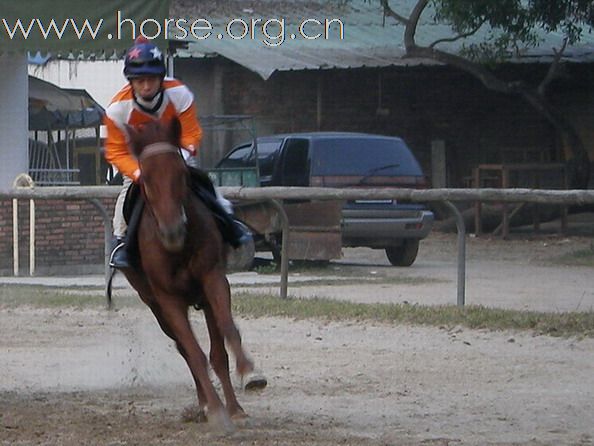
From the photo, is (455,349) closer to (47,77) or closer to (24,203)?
(24,203)

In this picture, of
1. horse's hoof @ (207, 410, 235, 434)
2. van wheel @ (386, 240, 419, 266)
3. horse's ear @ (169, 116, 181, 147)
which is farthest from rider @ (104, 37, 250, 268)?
van wheel @ (386, 240, 419, 266)

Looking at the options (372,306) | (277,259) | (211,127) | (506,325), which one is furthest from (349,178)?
(506,325)

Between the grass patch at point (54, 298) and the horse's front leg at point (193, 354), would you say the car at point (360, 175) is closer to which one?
the grass patch at point (54, 298)

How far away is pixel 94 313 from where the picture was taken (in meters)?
14.9

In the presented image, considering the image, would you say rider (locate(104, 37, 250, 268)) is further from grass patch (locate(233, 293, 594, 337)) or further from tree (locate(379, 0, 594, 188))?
tree (locate(379, 0, 594, 188))

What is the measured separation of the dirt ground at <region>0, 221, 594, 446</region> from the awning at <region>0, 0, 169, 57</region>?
5.00 metres

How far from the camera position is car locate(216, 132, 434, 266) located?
20.8m

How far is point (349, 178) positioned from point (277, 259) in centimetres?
165

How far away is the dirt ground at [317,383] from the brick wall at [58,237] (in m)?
3.85

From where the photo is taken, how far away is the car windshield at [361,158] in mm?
21078

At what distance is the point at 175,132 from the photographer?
8.19 metres

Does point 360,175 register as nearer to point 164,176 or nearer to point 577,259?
point 577,259

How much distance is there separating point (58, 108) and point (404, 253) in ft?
23.5

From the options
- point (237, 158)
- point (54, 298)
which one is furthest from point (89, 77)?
point (54, 298)
